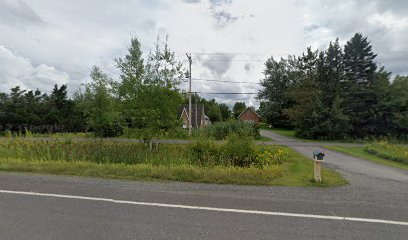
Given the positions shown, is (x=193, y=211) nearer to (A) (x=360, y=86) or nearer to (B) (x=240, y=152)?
(B) (x=240, y=152)

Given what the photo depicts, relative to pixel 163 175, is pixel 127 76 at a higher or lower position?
higher

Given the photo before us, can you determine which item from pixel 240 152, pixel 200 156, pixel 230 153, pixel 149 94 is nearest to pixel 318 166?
pixel 240 152

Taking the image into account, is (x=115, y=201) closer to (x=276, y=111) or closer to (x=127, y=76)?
(x=127, y=76)

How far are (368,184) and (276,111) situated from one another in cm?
4416

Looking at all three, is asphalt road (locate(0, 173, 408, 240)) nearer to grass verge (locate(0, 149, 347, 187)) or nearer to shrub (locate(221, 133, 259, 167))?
A: grass verge (locate(0, 149, 347, 187))

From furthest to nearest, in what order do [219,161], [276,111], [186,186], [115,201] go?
[276,111]
[219,161]
[186,186]
[115,201]

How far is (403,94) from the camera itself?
26.1m

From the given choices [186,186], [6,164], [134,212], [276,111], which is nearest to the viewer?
[134,212]

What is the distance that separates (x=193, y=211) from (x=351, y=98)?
3150cm

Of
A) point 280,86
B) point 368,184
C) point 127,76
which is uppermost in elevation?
point 280,86

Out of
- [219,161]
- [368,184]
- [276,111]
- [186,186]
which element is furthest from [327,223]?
[276,111]

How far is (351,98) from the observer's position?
28.3 meters

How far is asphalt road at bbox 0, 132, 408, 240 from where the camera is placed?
349 cm

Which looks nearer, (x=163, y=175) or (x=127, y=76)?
(x=163, y=175)
